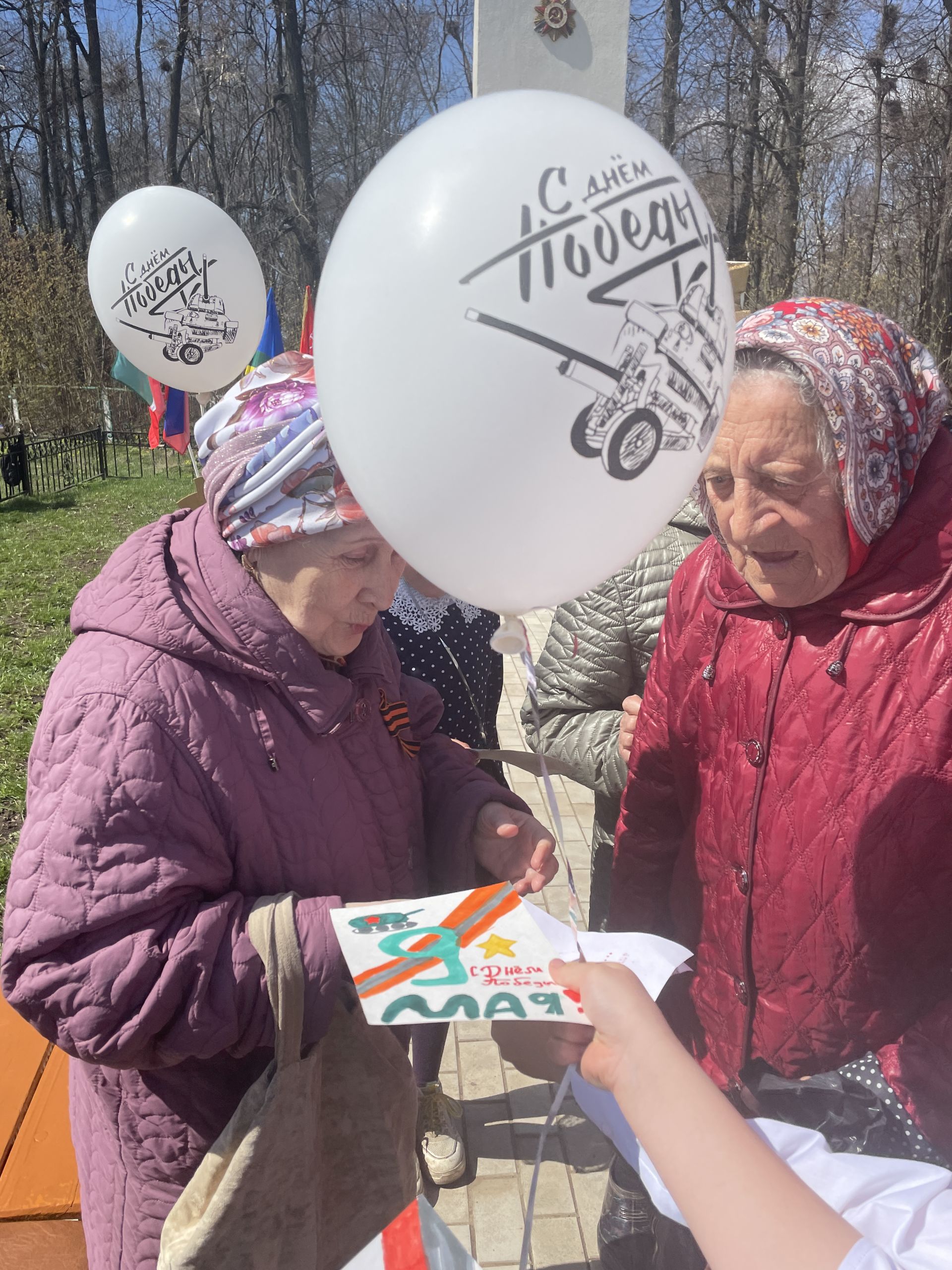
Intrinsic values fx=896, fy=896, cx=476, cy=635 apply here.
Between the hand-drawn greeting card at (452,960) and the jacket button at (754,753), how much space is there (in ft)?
1.78

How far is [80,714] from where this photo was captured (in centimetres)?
134

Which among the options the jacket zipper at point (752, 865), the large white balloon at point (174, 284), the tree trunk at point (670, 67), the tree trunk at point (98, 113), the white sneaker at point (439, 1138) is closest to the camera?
the jacket zipper at point (752, 865)

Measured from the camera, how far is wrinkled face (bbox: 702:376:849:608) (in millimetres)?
1492

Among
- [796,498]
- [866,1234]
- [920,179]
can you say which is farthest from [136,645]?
[920,179]

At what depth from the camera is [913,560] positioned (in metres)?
1.51

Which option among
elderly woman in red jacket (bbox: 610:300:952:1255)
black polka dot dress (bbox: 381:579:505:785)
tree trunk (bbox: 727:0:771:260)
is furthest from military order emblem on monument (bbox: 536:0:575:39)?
tree trunk (bbox: 727:0:771:260)

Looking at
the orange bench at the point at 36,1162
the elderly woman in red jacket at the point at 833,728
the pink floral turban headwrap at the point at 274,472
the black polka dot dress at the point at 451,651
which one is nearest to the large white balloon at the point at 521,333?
the pink floral turban headwrap at the point at 274,472

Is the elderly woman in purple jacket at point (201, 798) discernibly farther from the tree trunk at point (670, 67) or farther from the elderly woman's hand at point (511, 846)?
the tree trunk at point (670, 67)

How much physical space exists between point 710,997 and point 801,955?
27 cm

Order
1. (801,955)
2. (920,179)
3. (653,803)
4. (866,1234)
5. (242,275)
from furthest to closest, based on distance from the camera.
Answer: (920,179) → (242,275) → (653,803) → (801,955) → (866,1234)

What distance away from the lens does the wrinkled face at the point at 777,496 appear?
1492 millimetres

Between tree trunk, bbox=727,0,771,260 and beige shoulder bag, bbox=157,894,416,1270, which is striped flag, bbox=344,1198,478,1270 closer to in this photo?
beige shoulder bag, bbox=157,894,416,1270

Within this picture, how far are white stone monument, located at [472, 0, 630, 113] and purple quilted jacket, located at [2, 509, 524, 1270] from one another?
4301 mm

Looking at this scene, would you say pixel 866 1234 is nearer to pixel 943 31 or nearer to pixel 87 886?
pixel 87 886
